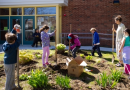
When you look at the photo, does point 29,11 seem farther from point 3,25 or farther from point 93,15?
point 93,15

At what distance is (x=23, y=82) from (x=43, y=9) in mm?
9391

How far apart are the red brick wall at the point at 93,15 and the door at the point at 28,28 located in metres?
2.57

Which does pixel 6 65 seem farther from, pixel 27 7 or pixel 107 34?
pixel 27 7

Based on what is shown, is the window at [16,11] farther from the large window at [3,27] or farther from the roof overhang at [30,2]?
the large window at [3,27]

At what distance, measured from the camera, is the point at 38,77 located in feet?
13.0

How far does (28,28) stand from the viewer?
44.6ft

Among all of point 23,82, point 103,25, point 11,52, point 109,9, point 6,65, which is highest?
point 109,9

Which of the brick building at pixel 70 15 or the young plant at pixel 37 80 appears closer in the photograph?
the young plant at pixel 37 80

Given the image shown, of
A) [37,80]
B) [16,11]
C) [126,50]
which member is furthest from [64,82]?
[16,11]

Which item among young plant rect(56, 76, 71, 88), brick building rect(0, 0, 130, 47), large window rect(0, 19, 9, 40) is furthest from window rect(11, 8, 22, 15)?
young plant rect(56, 76, 71, 88)

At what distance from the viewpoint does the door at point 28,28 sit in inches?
528

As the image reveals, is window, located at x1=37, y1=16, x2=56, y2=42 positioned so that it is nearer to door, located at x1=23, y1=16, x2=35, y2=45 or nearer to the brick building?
the brick building

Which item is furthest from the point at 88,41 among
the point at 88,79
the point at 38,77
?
the point at 38,77

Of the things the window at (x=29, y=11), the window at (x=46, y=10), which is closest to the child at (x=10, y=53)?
the window at (x=46, y=10)
